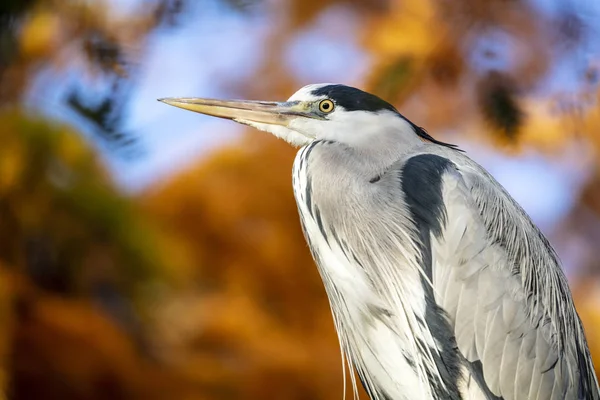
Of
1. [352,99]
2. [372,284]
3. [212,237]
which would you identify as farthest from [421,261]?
[212,237]

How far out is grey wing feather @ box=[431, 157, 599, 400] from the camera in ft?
4.02

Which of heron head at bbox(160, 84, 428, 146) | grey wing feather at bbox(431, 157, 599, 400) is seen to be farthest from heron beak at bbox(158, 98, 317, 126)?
grey wing feather at bbox(431, 157, 599, 400)

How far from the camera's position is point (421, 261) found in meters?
1.25

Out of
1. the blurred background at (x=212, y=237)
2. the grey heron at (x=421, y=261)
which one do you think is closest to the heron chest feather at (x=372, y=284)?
the grey heron at (x=421, y=261)

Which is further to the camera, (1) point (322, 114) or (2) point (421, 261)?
(1) point (322, 114)

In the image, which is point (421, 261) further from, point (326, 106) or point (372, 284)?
point (326, 106)

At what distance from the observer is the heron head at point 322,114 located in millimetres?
1358

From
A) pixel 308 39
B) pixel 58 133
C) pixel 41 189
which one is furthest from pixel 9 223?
pixel 308 39

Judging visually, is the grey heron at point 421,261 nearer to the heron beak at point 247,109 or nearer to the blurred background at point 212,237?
the heron beak at point 247,109

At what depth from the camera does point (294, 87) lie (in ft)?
13.6

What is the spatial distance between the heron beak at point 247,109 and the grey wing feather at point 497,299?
0.32m

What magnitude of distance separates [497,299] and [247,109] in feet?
1.87

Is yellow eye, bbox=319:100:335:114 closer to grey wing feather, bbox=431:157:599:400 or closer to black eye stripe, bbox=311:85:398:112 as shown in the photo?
black eye stripe, bbox=311:85:398:112

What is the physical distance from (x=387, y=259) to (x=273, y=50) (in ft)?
10.5
